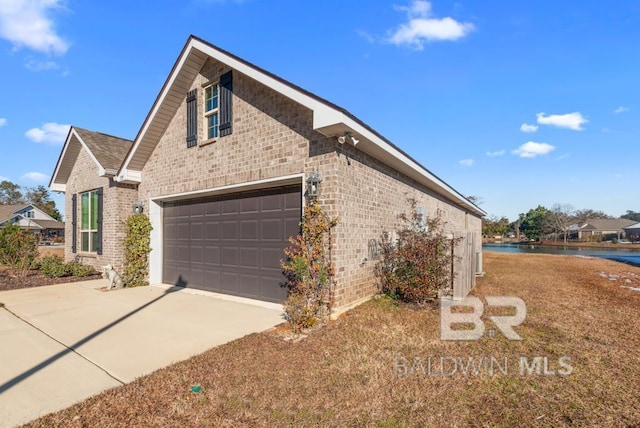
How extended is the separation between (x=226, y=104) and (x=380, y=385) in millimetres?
7229

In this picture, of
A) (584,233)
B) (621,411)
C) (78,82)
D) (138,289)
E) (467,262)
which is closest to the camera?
(621,411)

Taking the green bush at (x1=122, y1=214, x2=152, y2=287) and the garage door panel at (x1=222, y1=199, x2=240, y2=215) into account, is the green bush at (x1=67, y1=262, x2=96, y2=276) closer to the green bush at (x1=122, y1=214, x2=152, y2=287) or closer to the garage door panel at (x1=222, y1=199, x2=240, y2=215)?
the green bush at (x1=122, y1=214, x2=152, y2=287)

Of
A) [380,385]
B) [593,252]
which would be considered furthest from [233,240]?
[593,252]

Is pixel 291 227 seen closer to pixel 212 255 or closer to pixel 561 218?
pixel 212 255

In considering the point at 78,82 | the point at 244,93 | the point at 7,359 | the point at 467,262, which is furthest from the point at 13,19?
the point at 467,262

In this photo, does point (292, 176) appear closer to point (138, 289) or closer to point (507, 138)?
point (138, 289)

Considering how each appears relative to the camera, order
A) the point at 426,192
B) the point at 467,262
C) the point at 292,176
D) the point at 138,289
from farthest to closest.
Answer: the point at 426,192 → the point at 138,289 → the point at 467,262 → the point at 292,176

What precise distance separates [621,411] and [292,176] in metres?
5.79

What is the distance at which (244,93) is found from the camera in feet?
25.5

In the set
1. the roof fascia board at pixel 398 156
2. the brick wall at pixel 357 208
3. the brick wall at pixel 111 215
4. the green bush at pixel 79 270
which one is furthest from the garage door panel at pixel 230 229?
the green bush at pixel 79 270

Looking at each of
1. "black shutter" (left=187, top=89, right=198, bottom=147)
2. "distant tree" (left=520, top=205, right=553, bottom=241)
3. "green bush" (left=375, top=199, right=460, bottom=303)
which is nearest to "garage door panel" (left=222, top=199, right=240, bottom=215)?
"black shutter" (left=187, top=89, right=198, bottom=147)

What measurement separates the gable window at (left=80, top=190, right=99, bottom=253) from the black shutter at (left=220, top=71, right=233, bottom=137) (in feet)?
23.5

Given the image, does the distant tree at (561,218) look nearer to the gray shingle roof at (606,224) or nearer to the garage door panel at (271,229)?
the gray shingle roof at (606,224)

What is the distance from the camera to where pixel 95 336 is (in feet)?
17.3
